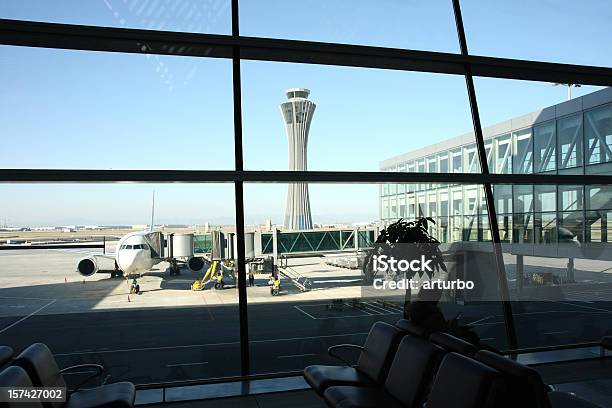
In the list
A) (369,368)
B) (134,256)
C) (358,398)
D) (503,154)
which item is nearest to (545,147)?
(503,154)

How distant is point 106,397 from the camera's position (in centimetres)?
264

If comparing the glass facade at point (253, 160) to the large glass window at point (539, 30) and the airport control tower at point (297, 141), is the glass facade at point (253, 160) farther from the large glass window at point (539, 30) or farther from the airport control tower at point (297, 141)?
the large glass window at point (539, 30)

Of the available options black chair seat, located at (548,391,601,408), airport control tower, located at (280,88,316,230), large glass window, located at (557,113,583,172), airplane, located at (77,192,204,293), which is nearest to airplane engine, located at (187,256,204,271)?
airplane, located at (77,192,204,293)

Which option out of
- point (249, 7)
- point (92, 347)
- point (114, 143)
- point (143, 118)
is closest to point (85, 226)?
point (114, 143)

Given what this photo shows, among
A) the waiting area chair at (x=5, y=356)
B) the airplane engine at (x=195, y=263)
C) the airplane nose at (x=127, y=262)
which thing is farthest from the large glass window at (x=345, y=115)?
the airplane nose at (x=127, y=262)

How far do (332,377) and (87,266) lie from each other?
848cm

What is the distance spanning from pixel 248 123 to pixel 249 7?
44.9 inches

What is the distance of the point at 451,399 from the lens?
2.12m

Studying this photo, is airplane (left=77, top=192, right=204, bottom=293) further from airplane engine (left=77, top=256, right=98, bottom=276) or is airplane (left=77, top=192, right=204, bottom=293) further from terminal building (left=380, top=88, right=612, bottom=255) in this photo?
terminal building (left=380, top=88, right=612, bottom=255)

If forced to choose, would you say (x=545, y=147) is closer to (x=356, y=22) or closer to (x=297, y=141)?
(x=356, y=22)

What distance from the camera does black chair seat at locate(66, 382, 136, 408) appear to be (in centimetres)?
253

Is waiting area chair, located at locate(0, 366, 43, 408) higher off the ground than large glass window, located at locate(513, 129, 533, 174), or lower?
lower

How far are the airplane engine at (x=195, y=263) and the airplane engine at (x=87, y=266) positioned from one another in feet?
7.62

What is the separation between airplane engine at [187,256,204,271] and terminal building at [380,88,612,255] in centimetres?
511
